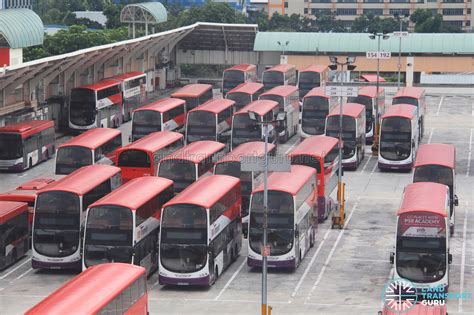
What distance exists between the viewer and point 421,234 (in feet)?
135

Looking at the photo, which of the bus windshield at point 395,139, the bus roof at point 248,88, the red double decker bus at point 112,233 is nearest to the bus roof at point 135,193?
the red double decker bus at point 112,233

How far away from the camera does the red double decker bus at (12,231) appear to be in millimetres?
45312

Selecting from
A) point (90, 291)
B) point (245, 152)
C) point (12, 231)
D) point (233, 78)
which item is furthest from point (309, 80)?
point (90, 291)

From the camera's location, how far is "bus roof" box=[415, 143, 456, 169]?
51.8 m

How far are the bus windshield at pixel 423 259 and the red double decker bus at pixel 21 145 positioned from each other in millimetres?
28217

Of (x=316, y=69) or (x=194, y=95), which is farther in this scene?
(x=316, y=69)

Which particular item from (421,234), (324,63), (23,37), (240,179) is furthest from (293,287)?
(324,63)

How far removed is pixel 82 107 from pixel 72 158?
52.6 feet

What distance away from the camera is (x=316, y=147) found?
183 feet

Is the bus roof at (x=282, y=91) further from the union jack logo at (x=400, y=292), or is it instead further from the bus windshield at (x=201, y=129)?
the union jack logo at (x=400, y=292)

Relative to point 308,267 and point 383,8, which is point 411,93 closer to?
point 308,267

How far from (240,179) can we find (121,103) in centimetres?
3034

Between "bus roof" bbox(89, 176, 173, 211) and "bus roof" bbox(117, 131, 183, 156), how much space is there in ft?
29.1

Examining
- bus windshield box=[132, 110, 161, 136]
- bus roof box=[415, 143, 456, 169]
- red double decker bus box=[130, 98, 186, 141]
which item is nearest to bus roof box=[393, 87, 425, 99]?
red double decker bus box=[130, 98, 186, 141]
